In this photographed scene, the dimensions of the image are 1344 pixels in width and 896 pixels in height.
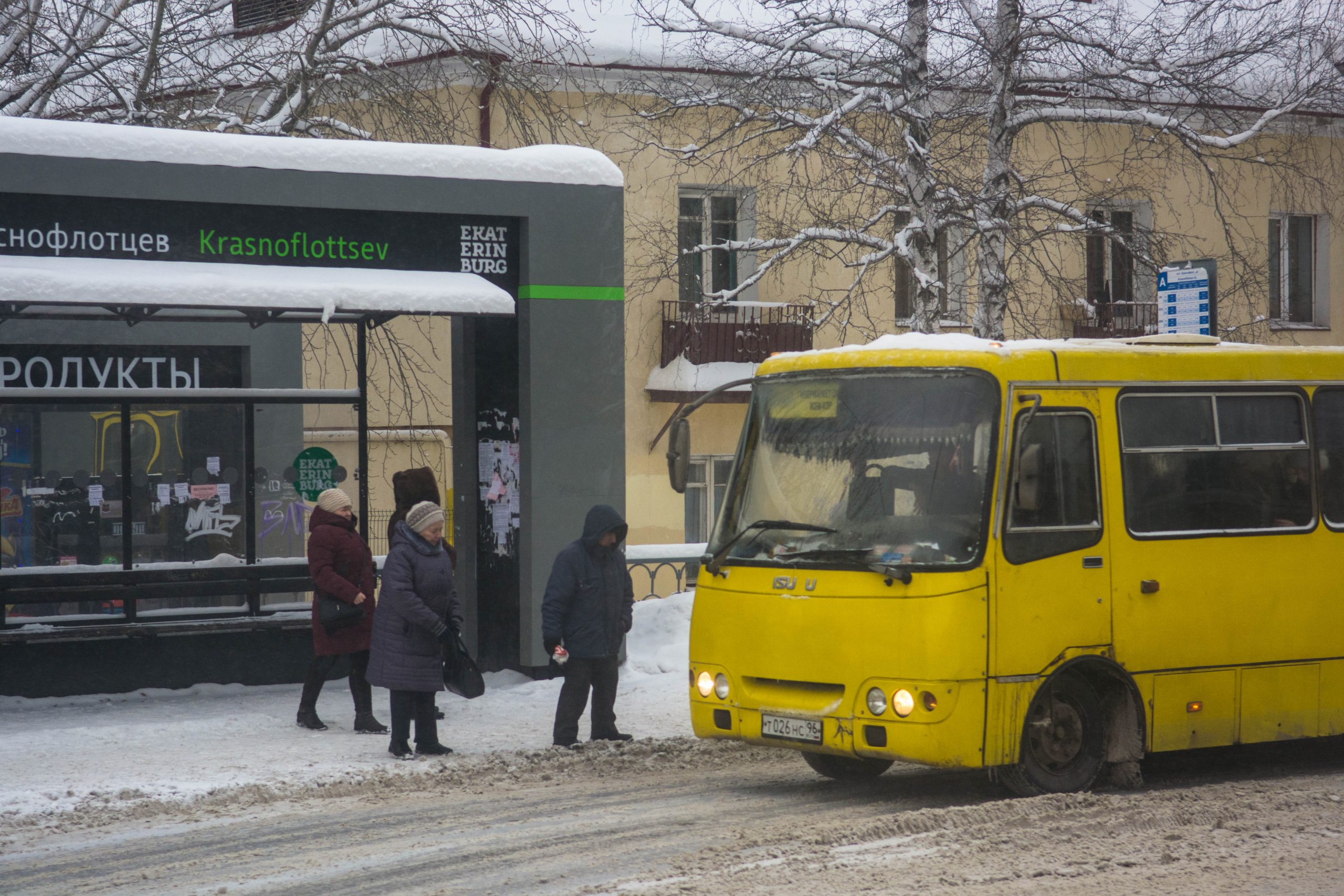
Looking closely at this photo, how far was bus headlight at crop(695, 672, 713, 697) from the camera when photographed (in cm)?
906

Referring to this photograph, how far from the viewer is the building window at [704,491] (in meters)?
23.6

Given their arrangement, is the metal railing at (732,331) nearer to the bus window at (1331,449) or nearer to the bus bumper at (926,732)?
the bus window at (1331,449)

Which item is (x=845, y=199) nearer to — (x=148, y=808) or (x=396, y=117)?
(x=396, y=117)

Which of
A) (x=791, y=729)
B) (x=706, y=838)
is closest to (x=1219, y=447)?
(x=791, y=729)

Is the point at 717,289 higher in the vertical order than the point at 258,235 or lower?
higher

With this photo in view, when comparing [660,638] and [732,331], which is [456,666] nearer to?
[660,638]

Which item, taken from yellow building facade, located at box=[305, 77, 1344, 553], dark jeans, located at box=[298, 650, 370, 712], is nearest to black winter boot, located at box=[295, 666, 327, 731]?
dark jeans, located at box=[298, 650, 370, 712]

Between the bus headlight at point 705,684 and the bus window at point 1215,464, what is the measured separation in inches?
97.4

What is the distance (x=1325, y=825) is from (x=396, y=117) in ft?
42.1

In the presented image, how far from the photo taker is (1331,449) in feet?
32.3

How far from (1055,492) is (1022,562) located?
49 centimetres

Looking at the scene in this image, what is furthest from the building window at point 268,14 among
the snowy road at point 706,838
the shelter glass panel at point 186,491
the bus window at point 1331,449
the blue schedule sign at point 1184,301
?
the bus window at point 1331,449

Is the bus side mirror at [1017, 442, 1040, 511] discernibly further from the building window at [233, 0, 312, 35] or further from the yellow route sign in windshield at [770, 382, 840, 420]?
the building window at [233, 0, 312, 35]

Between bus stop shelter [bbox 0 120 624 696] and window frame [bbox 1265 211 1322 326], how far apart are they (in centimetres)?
1349
